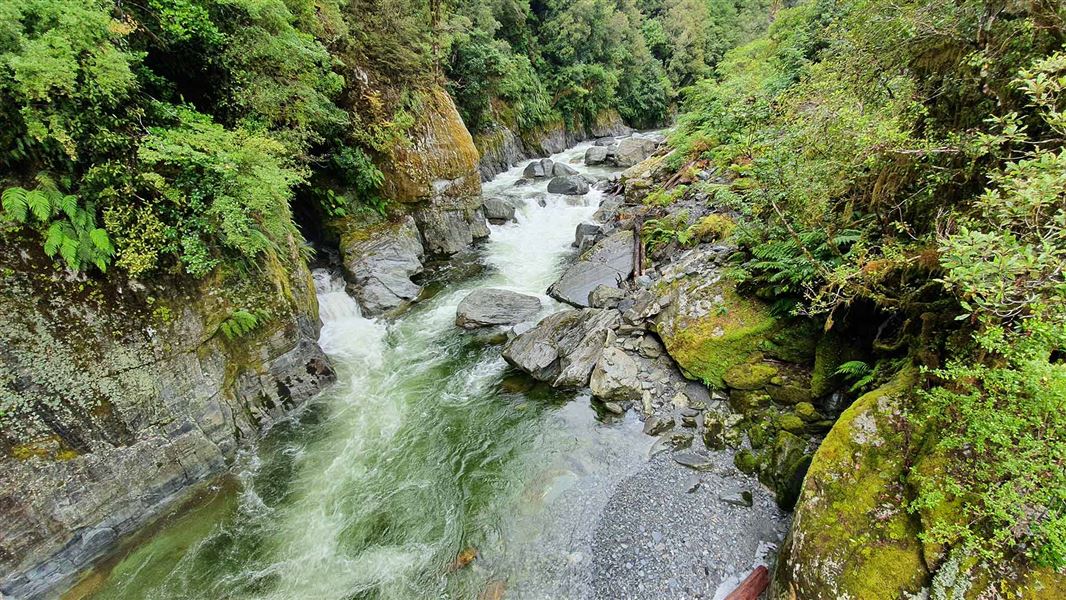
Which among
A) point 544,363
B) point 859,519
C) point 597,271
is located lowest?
point 859,519

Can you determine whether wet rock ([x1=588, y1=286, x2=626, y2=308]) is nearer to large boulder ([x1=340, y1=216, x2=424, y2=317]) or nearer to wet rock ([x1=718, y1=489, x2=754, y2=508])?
wet rock ([x1=718, y1=489, x2=754, y2=508])

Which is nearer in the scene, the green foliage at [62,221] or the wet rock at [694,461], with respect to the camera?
the green foliage at [62,221]

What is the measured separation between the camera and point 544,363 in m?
8.31

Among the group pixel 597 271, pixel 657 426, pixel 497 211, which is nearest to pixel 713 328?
pixel 657 426

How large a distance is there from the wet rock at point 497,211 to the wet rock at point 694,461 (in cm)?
1124

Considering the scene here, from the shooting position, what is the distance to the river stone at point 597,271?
34.6 feet

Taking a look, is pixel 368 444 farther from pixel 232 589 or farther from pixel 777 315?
pixel 777 315

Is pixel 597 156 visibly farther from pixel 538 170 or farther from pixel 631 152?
pixel 538 170

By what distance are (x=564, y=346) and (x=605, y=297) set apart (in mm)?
1892

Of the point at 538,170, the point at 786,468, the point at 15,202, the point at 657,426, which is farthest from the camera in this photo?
the point at 538,170

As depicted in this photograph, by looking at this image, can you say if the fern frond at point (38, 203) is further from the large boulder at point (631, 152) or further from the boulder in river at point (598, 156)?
the boulder in river at point (598, 156)

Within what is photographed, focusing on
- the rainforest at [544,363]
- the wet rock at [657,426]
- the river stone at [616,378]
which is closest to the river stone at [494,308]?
the rainforest at [544,363]

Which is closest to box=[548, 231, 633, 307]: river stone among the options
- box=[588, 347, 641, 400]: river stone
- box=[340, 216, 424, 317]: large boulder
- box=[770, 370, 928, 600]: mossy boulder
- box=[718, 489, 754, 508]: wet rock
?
box=[588, 347, 641, 400]: river stone

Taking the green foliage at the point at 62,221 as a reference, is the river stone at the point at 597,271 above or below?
below
